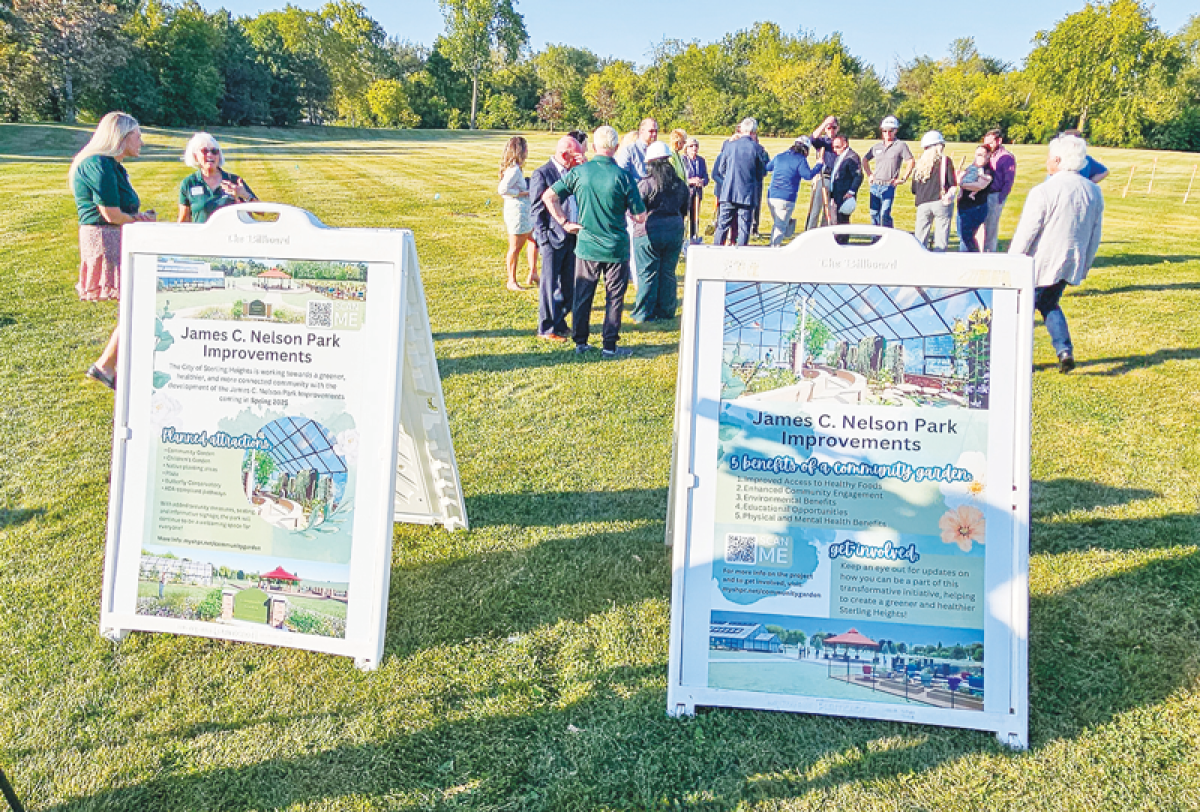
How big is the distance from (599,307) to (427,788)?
7.12 meters

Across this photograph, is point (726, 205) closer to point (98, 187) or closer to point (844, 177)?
point (844, 177)

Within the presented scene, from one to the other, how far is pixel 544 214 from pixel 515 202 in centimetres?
179

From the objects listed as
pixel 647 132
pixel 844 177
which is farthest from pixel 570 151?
pixel 844 177

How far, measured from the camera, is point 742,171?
1024 cm

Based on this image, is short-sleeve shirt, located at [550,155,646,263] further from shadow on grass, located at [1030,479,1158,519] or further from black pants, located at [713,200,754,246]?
black pants, located at [713,200,754,246]

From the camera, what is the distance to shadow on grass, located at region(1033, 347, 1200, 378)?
7102mm

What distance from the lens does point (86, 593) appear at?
3.66 metres

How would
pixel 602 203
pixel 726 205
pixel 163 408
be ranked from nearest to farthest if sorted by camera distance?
pixel 163 408, pixel 602 203, pixel 726 205

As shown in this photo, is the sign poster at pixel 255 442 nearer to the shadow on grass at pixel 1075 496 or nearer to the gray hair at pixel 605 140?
the shadow on grass at pixel 1075 496

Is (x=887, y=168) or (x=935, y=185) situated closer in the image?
(x=935, y=185)

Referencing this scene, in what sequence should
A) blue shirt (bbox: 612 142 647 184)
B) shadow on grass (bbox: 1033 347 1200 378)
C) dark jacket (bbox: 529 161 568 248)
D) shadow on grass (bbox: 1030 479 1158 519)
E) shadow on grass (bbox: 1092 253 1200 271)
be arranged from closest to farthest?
shadow on grass (bbox: 1030 479 1158 519) → shadow on grass (bbox: 1033 347 1200 378) → dark jacket (bbox: 529 161 568 248) → blue shirt (bbox: 612 142 647 184) → shadow on grass (bbox: 1092 253 1200 271)

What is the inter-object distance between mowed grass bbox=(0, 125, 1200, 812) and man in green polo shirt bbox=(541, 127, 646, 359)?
1.05 meters

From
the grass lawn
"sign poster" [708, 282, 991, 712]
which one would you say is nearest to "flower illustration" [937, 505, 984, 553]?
"sign poster" [708, 282, 991, 712]

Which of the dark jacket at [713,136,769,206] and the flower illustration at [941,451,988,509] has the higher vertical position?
the dark jacket at [713,136,769,206]
